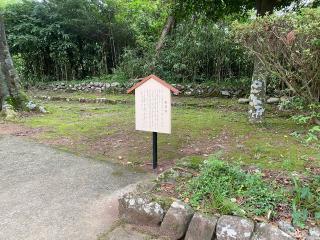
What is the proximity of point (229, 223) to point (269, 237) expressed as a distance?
29 centimetres

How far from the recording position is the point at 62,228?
8.98ft

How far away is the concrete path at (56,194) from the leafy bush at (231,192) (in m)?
0.83

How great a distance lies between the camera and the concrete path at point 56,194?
2.74 metres

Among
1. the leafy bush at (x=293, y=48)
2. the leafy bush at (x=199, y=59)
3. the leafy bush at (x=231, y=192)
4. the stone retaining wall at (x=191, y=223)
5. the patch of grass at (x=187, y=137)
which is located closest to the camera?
the stone retaining wall at (x=191, y=223)

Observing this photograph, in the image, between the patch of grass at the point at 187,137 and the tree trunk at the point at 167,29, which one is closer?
the patch of grass at the point at 187,137

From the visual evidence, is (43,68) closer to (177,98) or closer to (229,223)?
(177,98)

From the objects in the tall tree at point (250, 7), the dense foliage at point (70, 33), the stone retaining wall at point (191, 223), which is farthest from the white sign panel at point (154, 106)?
the dense foliage at point (70, 33)

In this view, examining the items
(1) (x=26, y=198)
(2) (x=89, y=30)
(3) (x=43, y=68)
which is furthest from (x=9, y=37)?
(1) (x=26, y=198)

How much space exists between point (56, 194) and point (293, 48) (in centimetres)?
298

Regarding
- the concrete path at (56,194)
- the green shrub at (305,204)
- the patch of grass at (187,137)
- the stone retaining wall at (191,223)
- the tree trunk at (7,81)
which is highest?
the tree trunk at (7,81)

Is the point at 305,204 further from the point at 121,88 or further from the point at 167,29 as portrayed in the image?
the point at 167,29

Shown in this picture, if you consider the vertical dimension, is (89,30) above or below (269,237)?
above

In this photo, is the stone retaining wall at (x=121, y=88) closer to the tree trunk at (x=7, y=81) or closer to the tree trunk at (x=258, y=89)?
the tree trunk at (x=258, y=89)

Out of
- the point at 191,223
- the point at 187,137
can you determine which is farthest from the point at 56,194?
the point at 187,137
